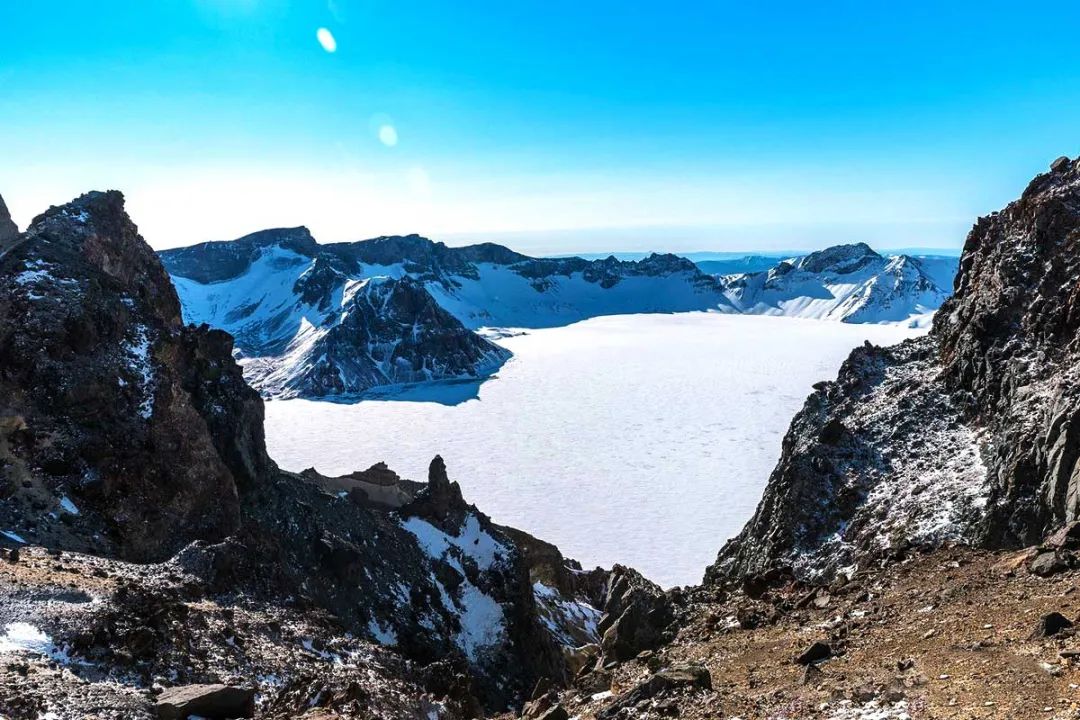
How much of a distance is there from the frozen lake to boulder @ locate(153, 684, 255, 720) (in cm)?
5282

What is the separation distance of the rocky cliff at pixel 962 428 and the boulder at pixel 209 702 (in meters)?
17.8

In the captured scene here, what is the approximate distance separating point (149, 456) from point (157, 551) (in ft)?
13.6

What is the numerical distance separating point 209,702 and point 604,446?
102841 mm

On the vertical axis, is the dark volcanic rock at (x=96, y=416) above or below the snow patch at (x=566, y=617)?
above

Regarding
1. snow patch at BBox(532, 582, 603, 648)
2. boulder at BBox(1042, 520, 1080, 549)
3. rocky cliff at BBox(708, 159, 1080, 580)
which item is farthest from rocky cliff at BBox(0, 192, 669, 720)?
boulder at BBox(1042, 520, 1080, 549)

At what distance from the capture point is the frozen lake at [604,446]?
7556 cm

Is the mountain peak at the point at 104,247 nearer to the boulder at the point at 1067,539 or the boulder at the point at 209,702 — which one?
the boulder at the point at 209,702

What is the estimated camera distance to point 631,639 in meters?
17.7

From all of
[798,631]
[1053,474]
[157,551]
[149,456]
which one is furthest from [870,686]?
[149,456]

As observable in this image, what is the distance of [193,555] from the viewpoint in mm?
22219

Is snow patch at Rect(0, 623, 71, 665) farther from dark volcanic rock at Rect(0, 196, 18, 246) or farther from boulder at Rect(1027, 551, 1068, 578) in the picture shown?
dark volcanic rock at Rect(0, 196, 18, 246)

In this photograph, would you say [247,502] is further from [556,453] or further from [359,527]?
[556,453]

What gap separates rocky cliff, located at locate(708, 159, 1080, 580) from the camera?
21.3 m

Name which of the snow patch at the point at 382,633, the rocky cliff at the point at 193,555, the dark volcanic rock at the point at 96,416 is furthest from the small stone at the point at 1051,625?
the snow patch at the point at 382,633
